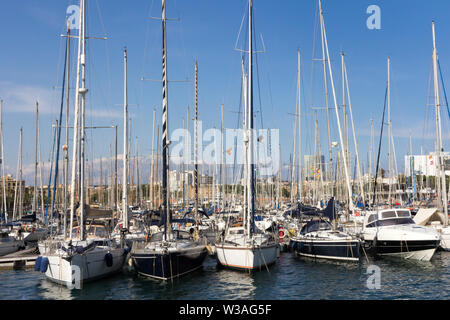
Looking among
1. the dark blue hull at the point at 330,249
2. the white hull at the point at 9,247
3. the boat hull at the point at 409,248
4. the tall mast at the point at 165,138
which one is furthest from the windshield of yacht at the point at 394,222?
the white hull at the point at 9,247

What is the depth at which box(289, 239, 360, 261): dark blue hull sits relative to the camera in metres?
27.0

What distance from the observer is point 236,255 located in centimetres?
2469

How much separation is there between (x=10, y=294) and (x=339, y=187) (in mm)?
35544

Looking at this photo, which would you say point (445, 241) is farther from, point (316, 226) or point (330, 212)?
point (316, 226)

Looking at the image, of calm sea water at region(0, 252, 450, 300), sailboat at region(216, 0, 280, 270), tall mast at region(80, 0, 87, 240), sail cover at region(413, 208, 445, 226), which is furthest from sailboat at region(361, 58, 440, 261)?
tall mast at region(80, 0, 87, 240)

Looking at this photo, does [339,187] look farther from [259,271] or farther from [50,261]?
[50,261]

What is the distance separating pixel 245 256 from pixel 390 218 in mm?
12483

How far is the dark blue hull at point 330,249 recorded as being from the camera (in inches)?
1063

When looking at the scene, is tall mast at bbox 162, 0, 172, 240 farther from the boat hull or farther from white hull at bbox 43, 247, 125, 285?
the boat hull

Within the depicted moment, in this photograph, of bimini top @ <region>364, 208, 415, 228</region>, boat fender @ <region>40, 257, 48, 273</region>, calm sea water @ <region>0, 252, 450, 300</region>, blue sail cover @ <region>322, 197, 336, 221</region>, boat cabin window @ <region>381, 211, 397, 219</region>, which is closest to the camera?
calm sea water @ <region>0, 252, 450, 300</region>

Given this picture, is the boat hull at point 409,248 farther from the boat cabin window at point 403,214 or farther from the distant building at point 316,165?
the distant building at point 316,165

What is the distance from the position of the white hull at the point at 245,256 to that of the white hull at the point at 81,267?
671cm
